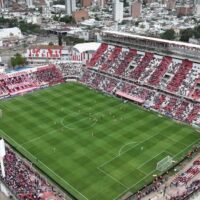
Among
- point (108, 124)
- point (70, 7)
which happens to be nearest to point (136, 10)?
point (70, 7)

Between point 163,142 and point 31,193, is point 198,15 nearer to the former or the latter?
point 163,142

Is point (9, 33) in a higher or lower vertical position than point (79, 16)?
lower

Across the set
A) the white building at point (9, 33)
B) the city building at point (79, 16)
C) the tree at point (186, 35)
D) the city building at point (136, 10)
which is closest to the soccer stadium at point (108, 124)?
the white building at point (9, 33)

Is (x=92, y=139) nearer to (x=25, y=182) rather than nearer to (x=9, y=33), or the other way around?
(x=25, y=182)

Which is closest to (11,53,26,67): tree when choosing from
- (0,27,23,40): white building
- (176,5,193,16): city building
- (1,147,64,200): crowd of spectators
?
(0,27,23,40): white building

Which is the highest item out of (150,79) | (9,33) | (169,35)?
(9,33)

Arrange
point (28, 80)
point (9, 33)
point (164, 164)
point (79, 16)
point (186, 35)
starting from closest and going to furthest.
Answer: point (164, 164) < point (28, 80) < point (186, 35) < point (9, 33) < point (79, 16)

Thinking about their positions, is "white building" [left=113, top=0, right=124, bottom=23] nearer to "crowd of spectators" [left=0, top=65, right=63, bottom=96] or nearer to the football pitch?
"crowd of spectators" [left=0, top=65, right=63, bottom=96]
